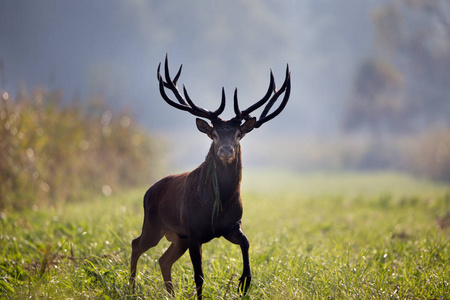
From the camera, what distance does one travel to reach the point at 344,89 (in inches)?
5458

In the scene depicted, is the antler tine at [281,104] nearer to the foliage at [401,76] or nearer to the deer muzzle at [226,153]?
the deer muzzle at [226,153]

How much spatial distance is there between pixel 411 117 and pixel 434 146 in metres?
32.2

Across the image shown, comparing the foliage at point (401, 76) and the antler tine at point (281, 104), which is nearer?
the antler tine at point (281, 104)

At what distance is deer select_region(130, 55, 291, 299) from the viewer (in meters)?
3.75

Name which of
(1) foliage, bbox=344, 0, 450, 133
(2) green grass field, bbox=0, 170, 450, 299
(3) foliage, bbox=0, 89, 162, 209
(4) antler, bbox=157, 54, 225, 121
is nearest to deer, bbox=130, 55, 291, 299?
(4) antler, bbox=157, 54, 225, 121

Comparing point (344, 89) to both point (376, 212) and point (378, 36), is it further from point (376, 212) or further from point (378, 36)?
point (376, 212)

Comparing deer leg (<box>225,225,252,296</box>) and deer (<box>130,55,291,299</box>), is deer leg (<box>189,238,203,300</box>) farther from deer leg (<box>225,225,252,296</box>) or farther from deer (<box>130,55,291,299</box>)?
deer leg (<box>225,225,252,296</box>)

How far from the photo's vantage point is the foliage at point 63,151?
32.2 feet

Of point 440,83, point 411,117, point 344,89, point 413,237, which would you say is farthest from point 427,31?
point 344,89

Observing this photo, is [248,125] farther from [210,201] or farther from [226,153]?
[210,201]

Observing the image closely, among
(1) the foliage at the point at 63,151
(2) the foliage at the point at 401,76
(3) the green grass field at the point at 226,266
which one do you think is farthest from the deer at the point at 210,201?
(2) the foliage at the point at 401,76

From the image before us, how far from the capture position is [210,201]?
3.86 meters

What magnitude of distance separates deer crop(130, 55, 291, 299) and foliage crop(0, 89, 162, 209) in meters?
5.71

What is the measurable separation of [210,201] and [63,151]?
9.92 metres
